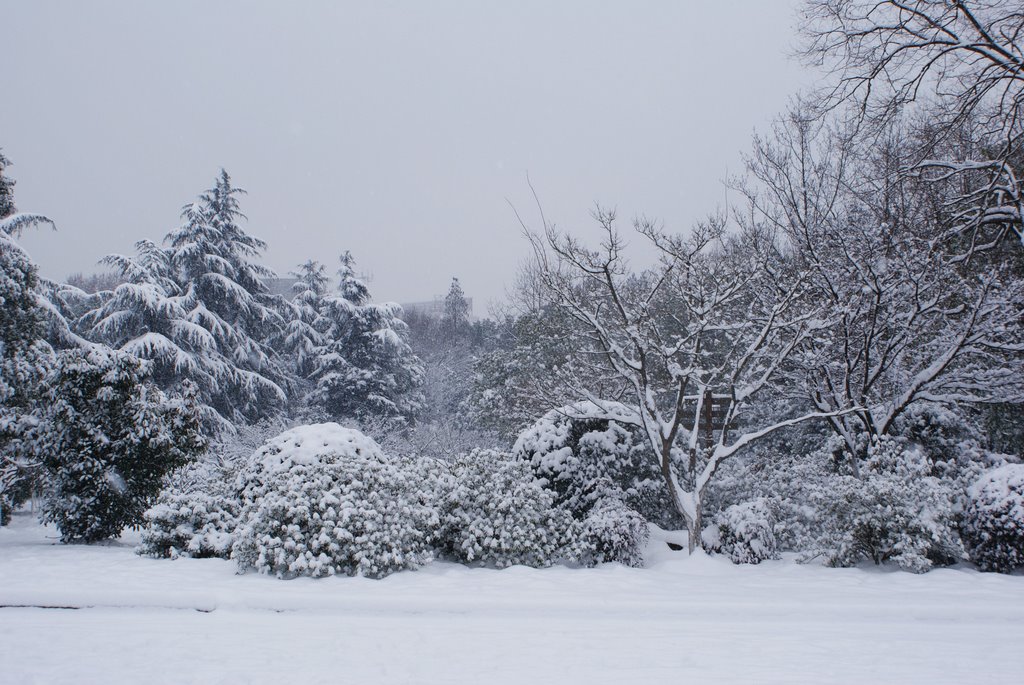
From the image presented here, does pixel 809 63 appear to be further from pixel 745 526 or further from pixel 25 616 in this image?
pixel 25 616

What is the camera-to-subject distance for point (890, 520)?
7859 mm

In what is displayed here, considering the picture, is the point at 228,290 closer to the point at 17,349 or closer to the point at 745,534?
the point at 17,349

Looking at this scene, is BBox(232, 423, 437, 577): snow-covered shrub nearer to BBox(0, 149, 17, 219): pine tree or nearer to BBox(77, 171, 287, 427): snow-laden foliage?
BBox(0, 149, 17, 219): pine tree

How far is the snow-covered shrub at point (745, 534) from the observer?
8.55 metres

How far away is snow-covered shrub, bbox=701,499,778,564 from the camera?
855 centimetres

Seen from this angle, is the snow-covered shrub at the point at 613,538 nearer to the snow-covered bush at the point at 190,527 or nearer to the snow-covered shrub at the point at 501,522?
the snow-covered shrub at the point at 501,522

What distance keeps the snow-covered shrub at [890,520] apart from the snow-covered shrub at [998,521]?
25cm

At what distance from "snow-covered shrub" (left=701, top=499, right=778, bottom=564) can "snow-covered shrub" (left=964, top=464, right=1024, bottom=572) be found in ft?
7.80

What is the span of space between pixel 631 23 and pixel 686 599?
30.1m

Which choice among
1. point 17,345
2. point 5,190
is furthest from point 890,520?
point 5,190

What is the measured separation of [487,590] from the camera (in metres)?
6.73

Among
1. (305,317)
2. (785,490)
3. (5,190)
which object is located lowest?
(785,490)

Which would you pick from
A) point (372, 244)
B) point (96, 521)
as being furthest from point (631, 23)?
point (372, 244)

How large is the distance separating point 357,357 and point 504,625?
21.0 m
